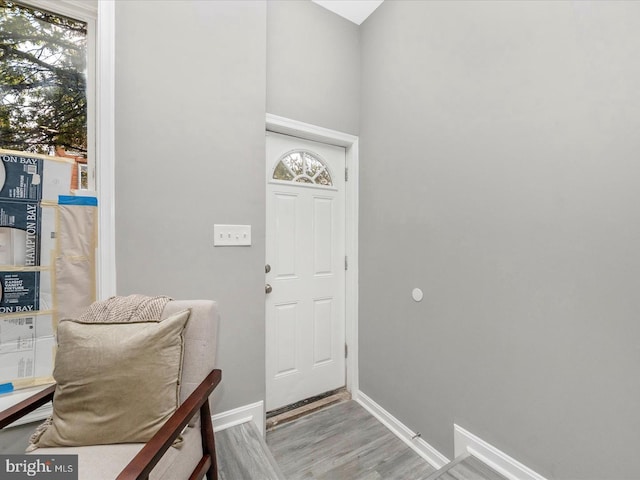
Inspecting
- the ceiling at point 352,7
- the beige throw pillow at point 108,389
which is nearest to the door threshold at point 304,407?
the beige throw pillow at point 108,389

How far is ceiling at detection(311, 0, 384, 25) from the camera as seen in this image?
210 centimetres

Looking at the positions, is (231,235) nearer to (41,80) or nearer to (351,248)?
(351,248)

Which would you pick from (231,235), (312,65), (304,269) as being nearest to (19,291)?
(231,235)

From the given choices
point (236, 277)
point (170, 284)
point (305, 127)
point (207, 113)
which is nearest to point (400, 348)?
point (236, 277)

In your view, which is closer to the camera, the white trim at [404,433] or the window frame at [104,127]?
the window frame at [104,127]

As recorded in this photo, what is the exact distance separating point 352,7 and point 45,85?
6.66 ft

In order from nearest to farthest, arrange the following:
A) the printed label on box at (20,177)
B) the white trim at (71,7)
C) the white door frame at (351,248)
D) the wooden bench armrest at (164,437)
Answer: the wooden bench armrest at (164,437) < the printed label on box at (20,177) < the white trim at (71,7) < the white door frame at (351,248)

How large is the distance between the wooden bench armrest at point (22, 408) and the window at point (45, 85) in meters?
0.94

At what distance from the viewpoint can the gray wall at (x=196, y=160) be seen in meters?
1.48

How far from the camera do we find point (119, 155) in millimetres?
1450

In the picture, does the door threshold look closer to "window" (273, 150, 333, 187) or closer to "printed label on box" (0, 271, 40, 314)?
"printed label on box" (0, 271, 40, 314)

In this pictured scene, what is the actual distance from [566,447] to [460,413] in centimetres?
46

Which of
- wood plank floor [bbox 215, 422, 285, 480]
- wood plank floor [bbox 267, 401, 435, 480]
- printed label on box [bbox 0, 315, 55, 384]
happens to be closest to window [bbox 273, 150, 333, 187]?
printed label on box [bbox 0, 315, 55, 384]

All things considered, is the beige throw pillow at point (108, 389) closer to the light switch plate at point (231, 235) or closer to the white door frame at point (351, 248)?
the light switch plate at point (231, 235)
